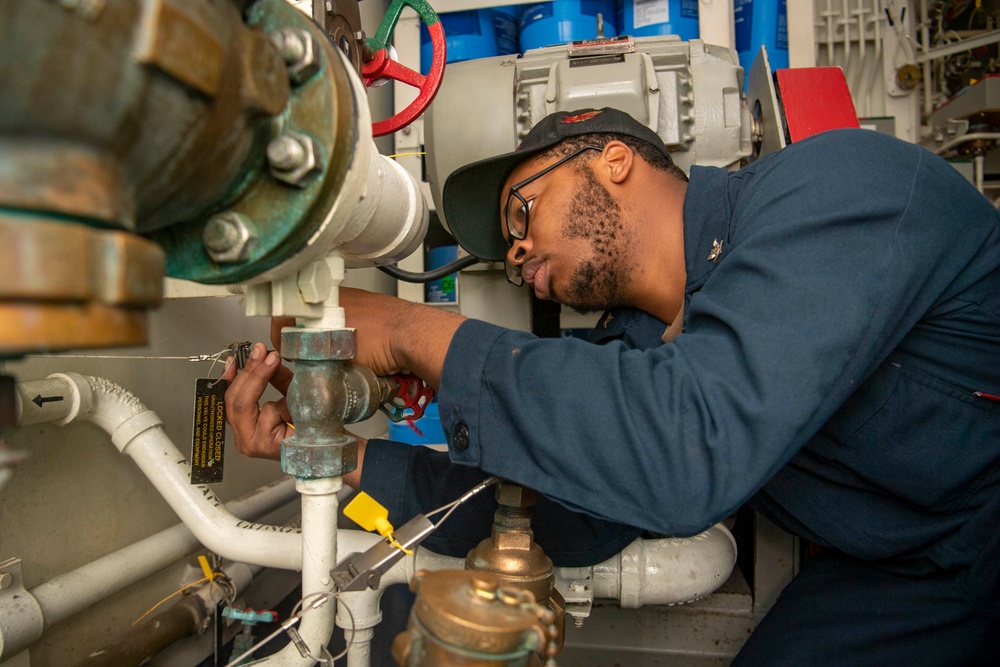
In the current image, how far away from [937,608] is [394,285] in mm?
1576

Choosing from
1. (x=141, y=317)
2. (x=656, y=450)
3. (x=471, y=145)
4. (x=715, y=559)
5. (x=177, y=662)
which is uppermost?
(x=471, y=145)

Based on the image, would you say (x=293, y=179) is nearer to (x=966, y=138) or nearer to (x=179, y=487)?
(x=179, y=487)

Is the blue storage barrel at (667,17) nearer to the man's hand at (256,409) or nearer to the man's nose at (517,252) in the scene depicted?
the man's nose at (517,252)

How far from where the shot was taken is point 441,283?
1715mm

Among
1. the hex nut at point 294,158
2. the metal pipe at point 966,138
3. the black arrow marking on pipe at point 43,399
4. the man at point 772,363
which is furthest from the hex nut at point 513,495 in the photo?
the metal pipe at point 966,138

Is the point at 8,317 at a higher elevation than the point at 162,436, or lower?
higher

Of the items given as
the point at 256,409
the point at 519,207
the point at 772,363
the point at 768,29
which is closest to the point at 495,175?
the point at 519,207

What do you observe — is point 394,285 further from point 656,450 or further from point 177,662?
point 656,450

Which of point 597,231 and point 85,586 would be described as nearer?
point 85,586

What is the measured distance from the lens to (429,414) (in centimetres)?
170

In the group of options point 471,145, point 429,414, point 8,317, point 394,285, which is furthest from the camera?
point 394,285

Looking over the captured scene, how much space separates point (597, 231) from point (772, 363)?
1.54 ft

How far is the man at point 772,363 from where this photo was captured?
55 centimetres

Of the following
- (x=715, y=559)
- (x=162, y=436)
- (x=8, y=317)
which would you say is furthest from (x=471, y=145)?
(x=8, y=317)
